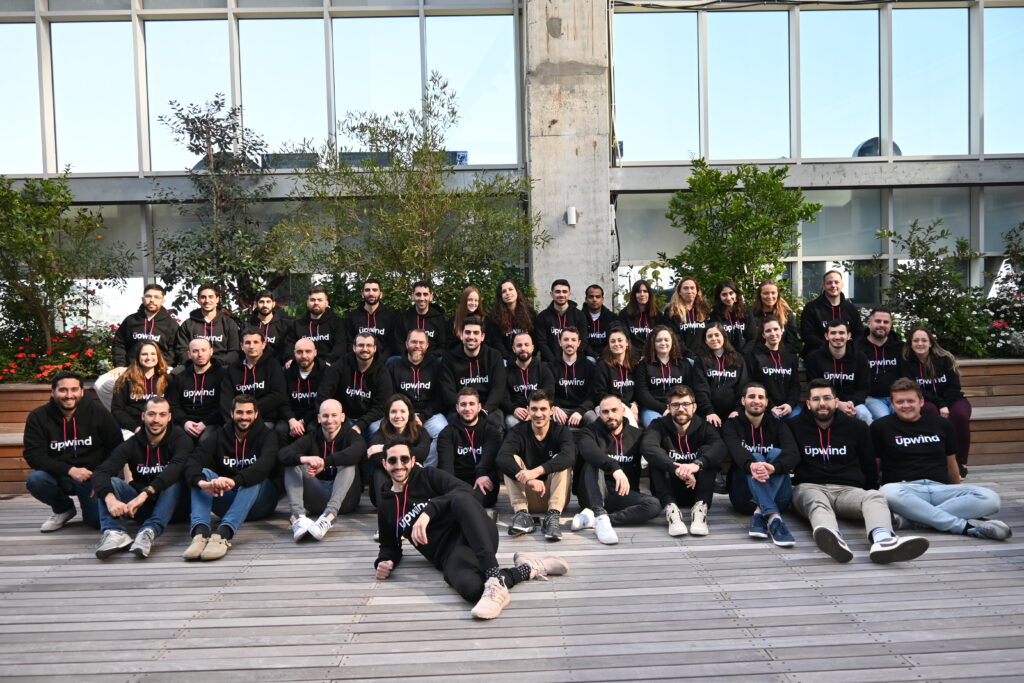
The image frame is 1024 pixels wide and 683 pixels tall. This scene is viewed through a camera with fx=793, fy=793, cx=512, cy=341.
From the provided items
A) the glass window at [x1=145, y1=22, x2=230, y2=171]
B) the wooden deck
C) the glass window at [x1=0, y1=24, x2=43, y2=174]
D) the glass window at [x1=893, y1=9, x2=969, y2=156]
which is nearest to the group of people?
the wooden deck

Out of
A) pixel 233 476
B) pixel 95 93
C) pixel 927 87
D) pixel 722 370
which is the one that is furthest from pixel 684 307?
pixel 95 93

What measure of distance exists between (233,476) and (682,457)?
3.60 m

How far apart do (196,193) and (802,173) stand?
28.2 feet

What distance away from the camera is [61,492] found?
6.61 metres

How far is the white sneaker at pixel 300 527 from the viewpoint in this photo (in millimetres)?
6000

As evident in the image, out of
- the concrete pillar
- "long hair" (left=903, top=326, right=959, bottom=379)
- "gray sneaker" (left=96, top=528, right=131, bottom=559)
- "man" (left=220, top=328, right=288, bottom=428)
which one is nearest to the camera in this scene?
"gray sneaker" (left=96, top=528, right=131, bottom=559)

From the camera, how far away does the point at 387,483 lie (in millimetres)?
5582

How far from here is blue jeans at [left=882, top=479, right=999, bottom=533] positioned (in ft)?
19.0

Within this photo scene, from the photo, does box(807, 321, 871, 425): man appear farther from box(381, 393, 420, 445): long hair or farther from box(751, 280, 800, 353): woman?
box(381, 393, 420, 445): long hair

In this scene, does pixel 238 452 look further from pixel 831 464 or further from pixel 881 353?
pixel 881 353

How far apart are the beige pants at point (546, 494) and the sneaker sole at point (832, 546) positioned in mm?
1916

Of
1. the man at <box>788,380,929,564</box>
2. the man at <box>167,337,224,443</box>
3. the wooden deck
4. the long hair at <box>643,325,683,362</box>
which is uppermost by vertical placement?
the long hair at <box>643,325,683,362</box>

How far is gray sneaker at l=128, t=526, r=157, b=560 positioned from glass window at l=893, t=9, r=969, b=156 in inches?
438

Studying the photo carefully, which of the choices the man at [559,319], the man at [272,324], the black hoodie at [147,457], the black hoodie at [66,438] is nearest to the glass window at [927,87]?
the man at [559,319]
